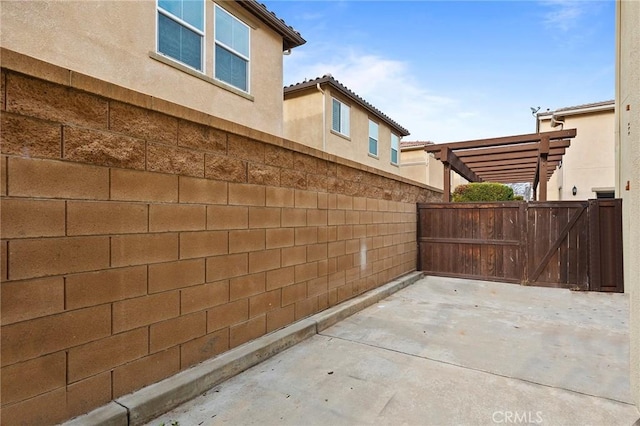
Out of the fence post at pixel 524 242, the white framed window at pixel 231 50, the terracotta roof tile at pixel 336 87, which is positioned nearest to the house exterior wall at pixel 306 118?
the terracotta roof tile at pixel 336 87

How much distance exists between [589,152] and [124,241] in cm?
1673

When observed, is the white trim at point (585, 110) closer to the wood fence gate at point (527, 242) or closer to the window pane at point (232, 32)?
the wood fence gate at point (527, 242)

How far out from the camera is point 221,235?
3.01m

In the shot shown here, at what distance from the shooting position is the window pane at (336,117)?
36.2ft

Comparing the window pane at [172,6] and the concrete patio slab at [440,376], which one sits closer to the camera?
the concrete patio slab at [440,376]

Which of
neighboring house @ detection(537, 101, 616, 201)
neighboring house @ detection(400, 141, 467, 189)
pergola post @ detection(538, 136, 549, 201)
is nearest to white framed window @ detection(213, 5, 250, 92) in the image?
pergola post @ detection(538, 136, 549, 201)

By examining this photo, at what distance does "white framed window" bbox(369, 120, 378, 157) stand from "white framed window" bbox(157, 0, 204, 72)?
326 inches

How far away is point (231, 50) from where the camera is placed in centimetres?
674

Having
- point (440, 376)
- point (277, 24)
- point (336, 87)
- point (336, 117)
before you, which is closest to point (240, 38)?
point (277, 24)

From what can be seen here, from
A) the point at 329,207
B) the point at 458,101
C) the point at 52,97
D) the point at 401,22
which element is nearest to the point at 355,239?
the point at 329,207

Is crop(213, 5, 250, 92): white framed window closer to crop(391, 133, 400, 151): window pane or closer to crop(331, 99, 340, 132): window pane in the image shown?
crop(331, 99, 340, 132): window pane

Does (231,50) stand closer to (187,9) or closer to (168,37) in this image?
(187,9)

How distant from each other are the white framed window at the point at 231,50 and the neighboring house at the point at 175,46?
0.06 ft

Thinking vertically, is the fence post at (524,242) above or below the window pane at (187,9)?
below
